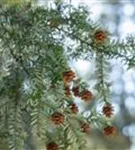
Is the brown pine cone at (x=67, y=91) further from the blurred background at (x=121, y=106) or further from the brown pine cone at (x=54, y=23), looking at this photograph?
the blurred background at (x=121, y=106)

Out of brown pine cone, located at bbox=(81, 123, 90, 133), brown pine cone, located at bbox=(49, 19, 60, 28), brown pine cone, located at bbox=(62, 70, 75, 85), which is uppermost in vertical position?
brown pine cone, located at bbox=(49, 19, 60, 28)

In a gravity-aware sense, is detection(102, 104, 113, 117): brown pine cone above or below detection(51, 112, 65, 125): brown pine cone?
above

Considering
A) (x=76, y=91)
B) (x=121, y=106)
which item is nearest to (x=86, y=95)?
(x=76, y=91)

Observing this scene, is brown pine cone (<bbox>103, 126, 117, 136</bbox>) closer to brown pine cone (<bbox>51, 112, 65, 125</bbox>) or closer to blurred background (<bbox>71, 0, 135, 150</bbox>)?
brown pine cone (<bbox>51, 112, 65, 125</bbox>)

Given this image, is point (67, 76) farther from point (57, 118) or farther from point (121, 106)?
point (121, 106)

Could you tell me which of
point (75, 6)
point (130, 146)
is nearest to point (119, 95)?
point (130, 146)

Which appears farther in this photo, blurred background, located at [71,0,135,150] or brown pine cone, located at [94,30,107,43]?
blurred background, located at [71,0,135,150]

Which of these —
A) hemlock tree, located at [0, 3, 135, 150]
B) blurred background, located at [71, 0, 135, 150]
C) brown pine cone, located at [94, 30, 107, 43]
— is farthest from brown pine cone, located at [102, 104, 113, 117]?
blurred background, located at [71, 0, 135, 150]

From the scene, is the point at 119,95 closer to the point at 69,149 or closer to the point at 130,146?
the point at 130,146
